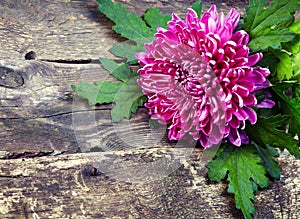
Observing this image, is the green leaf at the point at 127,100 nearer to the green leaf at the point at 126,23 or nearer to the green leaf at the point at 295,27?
the green leaf at the point at 126,23

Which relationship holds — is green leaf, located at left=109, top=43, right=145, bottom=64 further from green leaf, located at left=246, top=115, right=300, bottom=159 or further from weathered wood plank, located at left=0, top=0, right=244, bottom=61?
green leaf, located at left=246, top=115, right=300, bottom=159

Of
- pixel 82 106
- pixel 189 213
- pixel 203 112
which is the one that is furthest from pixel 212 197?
pixel 82 106

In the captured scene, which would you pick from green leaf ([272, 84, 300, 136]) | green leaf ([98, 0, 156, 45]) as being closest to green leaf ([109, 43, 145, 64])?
green leaf ([98, 0, 156, 45])

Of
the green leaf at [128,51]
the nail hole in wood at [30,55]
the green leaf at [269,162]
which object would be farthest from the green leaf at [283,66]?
the nail hole in wood at [30,55]

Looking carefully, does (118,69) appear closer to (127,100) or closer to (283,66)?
(127,100)

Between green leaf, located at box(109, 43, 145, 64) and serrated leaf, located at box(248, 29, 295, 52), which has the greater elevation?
serrated leaf, located at box(248, 29, 295, 52)

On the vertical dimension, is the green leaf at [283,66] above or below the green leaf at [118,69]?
above
